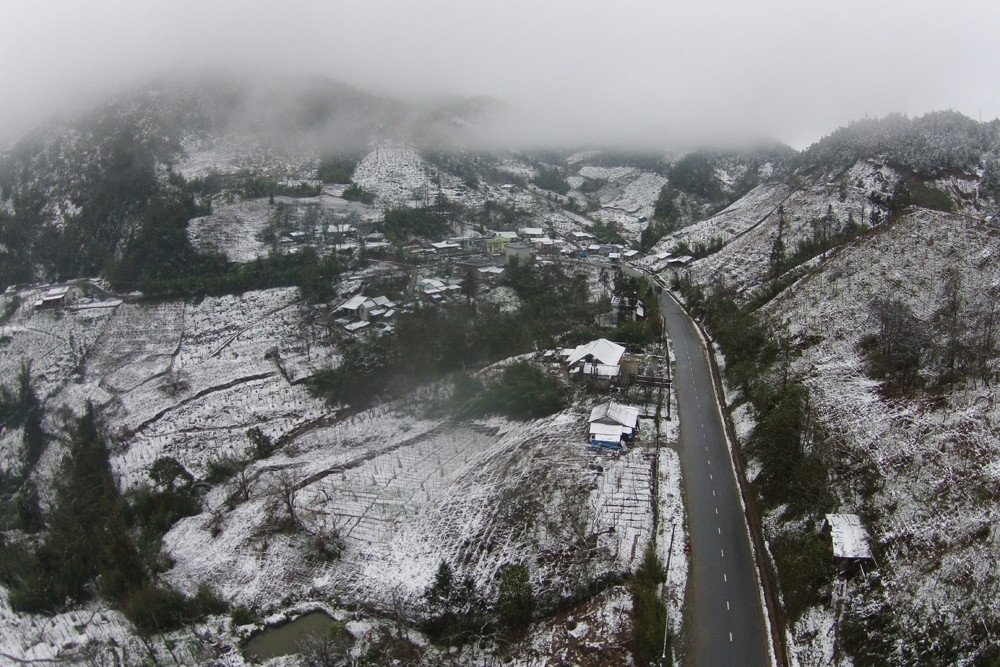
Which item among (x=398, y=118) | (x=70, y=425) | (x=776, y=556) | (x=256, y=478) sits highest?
(x=398, y=118)

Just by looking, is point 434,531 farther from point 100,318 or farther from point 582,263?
point 100,318

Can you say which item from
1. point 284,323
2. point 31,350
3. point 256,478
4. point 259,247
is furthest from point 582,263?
point 31,350

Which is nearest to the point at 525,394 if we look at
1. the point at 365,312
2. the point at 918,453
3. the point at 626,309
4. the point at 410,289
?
the point at 626,309

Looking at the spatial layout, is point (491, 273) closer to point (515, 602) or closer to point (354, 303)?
point (354, 303)

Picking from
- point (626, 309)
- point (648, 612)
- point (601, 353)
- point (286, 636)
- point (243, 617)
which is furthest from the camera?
point (626, 309)

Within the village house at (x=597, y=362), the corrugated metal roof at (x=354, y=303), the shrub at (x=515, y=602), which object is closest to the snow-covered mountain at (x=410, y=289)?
the shrub at (x=515, y=602)

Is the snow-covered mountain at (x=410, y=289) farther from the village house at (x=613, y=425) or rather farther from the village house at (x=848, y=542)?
the village house at (x=613, y=425)
